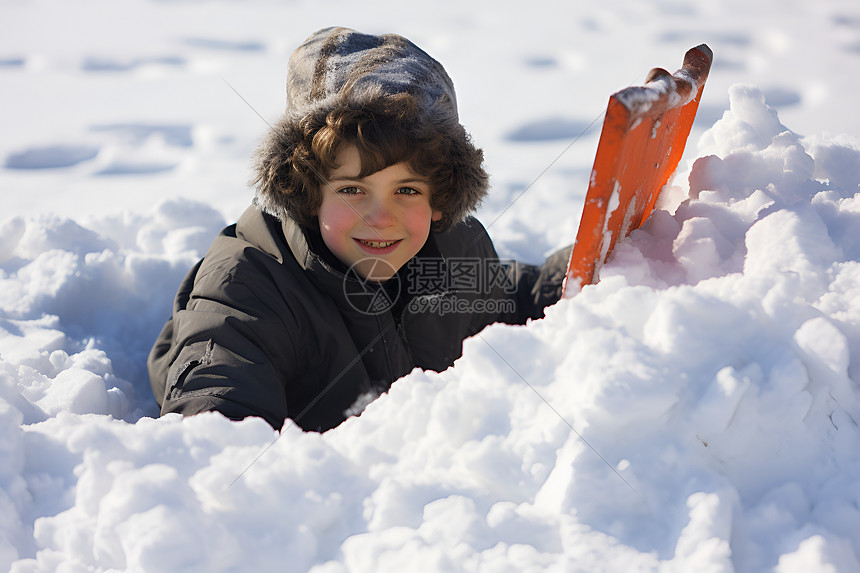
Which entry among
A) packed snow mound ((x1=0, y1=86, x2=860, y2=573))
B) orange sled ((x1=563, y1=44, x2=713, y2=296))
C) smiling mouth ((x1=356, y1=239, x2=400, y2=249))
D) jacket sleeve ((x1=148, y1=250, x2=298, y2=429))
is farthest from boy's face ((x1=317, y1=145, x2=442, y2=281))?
packed snow mound ((x1=0, y1=86, x2=860, y2=573))

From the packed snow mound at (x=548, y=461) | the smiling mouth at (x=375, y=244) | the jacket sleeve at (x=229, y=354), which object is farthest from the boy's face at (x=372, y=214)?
the packed snow mound at (x=548, y=461)

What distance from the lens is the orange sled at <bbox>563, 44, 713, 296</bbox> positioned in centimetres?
105

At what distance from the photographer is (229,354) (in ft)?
4.67

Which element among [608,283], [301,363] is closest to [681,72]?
[608,283]

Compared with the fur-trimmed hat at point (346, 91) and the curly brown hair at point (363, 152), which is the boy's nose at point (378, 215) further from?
the fur-trimmed hat at point (346, 91)

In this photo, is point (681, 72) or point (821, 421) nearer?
point (821, 421)

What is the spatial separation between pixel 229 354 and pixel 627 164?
0.89m

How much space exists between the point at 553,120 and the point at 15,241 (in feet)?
11.2

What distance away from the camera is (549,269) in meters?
2.53

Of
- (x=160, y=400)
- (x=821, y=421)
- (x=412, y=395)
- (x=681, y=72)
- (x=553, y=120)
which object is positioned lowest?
(x=553, y=120)

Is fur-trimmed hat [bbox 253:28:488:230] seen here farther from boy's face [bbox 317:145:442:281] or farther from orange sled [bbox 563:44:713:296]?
orange sled [bbox 563:44:713:296]

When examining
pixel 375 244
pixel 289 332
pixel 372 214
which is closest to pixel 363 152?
pixel 372 214

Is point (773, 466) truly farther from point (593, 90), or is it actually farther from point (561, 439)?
point (593, 90)

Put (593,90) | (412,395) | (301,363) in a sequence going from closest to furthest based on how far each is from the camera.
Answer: (412,395) → (301,363) → (593,90)
